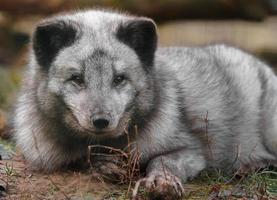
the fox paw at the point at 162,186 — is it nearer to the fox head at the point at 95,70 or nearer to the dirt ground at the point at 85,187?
the dirt ground at the point at 85,187

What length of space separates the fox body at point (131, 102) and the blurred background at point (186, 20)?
6368 mm

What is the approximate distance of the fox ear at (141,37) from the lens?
6.17 metres

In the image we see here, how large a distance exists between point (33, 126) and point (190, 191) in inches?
56.3

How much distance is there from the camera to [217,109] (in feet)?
23.2

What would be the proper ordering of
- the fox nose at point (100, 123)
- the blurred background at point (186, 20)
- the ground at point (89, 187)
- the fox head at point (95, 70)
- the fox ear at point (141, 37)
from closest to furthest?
the fox nose at point (100, 123)
the fox head at point (95, 70)
the ground at point (89, 187)
the fox ear at point (141, 37)
the blurred background at point (186, 20)

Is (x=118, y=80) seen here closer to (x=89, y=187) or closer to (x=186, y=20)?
(x=89, y=187)

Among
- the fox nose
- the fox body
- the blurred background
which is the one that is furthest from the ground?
the blurred background

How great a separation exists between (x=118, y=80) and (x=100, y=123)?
1.45 feet

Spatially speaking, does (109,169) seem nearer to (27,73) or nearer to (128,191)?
(128,191)

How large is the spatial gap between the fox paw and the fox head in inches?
17.5

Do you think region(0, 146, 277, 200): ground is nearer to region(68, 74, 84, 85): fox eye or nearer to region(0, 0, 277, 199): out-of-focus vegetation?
region(68, 74, 84, 85): fox eye

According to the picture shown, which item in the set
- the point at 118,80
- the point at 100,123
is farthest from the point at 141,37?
the point at 100,123

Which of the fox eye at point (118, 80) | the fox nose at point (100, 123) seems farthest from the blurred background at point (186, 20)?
the fox nose at point (100, 123)

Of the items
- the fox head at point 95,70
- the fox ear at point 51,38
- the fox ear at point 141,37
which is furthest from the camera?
the fox ear at point 141,37
